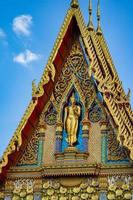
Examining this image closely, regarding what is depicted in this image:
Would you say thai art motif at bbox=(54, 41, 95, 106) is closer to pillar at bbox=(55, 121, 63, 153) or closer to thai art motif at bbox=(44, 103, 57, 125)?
thai art motif at bbox=(44, 103, 57, 125)

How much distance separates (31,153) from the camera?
501 inches

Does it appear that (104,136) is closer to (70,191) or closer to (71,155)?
(71,155)

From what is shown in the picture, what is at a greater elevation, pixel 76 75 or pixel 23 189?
pixel 76 75

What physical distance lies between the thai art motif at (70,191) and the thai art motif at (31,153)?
2.06ft

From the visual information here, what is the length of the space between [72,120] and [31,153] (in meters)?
1.12

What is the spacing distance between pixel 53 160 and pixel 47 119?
102cm

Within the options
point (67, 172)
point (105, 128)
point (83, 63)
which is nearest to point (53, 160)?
point (67, 172)

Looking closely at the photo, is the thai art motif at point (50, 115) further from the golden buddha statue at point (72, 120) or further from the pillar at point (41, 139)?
the golden buddha statue at point (72, 120)

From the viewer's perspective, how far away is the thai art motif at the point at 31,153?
12.6 metres

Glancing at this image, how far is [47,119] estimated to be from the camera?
13039 millimetres

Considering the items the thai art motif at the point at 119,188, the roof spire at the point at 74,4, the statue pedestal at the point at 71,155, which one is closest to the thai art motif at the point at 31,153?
the statue pedestal at the point at 71,155

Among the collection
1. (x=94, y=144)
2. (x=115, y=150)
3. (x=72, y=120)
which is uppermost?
(x=72, y=120)

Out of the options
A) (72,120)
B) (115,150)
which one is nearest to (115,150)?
(115,150)

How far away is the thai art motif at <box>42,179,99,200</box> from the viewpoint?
11883mm
